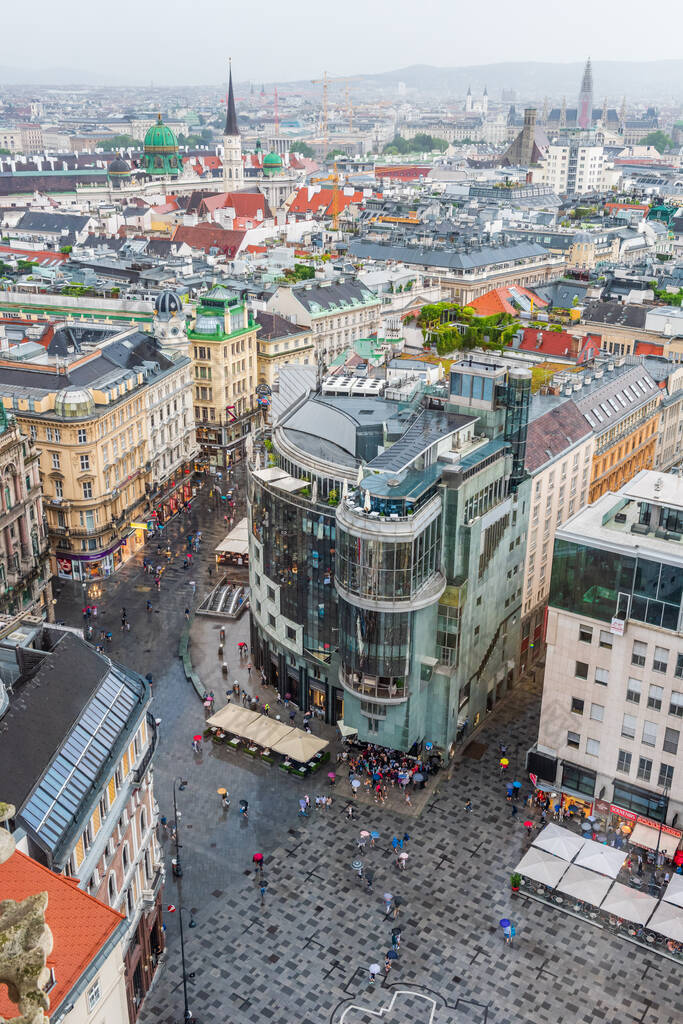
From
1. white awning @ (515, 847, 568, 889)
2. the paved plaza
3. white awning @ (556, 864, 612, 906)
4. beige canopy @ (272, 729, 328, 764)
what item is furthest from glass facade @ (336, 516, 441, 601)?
white awning @ (556, 864, 612, 906)

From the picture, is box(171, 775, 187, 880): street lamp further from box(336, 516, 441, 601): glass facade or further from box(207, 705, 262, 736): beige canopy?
box(336, 516, 441, 601): glass facade

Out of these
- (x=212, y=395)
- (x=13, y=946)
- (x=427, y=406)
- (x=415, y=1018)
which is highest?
(x=13, y=946)

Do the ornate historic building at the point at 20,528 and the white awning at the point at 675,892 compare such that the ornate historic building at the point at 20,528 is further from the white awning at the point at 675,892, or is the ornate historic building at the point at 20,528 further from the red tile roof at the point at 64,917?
the white awning at the point at 675,892

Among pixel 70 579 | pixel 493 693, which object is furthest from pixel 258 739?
pixel 70 579

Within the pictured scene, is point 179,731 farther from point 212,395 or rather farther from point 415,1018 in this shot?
point 212,395

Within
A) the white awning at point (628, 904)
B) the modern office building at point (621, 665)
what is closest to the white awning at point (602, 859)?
the white awning at point (628, 904)

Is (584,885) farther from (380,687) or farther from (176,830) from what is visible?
(176,830)
